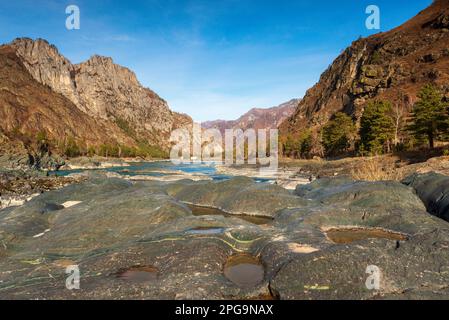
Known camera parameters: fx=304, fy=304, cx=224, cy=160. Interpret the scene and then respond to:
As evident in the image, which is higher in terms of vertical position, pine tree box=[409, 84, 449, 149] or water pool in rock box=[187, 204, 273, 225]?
pine tree box=[409, 84, 449, 149]

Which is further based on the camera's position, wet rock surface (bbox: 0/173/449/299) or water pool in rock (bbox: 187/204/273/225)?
water pool in rock (bbox: 187/204/273/225)

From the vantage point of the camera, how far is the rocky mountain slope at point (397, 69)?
11888cm

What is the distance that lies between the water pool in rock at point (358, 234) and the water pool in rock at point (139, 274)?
20.5ft

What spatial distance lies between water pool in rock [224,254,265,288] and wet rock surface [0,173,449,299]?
3cm

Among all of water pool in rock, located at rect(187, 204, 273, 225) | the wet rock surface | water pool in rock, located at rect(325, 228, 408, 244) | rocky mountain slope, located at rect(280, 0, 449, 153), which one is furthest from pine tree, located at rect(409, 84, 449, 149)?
rocky mountain slope, located at rect(280, 0, 449, 153)

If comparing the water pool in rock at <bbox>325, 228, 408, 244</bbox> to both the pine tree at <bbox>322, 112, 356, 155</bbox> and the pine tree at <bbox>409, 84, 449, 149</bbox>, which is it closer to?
the pine tree at <bbox>409, 84, 449, 149</bbox>

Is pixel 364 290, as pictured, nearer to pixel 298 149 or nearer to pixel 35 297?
pixel 35 297

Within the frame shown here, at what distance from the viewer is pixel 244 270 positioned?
8.18 meters

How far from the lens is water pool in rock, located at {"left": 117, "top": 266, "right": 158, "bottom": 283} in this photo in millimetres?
7555

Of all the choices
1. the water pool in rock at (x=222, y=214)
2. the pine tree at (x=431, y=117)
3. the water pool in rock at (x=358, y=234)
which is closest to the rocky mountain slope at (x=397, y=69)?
the pine tree at (x=431, y=117)

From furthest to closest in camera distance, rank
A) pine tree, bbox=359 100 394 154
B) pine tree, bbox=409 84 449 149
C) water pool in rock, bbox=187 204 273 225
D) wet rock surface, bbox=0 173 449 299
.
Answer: pine tree, bbox=359 100 394 154, pine tree, bbox=409 84 449 149, water pool in rock, bbox=187 204 273 225, wet rock surface, bbox=0 173 449 299

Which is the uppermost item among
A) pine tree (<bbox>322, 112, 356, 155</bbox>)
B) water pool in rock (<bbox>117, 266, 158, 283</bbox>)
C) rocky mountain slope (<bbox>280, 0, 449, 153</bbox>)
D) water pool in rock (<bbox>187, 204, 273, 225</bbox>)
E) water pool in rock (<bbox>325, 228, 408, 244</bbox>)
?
rocky mountain slope (<bbox>280, 0, 449, 153</bbox>)

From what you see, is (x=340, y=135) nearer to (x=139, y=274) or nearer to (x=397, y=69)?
(x=397, y=69)
